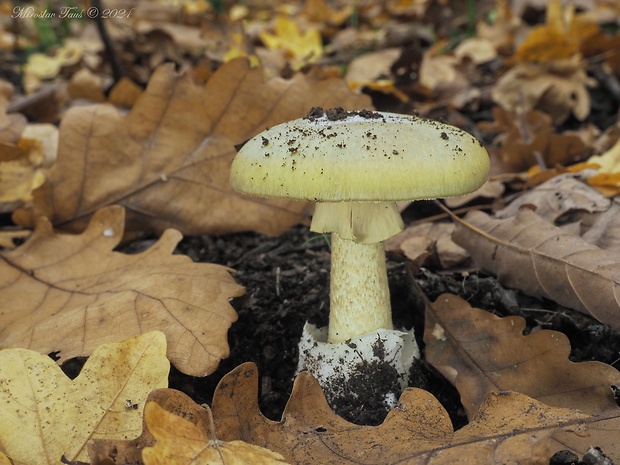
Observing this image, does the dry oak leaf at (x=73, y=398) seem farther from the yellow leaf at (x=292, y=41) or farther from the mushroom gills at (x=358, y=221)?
the yellow leaf at (x=292, y=41)

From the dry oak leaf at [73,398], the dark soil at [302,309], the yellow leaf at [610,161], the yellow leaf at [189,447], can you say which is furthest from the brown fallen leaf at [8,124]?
the yellow leaf at [610,161]

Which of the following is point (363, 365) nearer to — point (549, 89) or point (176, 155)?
point (176, 155)

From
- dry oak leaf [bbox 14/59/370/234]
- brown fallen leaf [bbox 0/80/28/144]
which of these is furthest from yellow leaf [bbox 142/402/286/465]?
brown fallen leaf [bbox 0/80/28/144]

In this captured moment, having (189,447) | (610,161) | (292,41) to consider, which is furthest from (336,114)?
(292,41)

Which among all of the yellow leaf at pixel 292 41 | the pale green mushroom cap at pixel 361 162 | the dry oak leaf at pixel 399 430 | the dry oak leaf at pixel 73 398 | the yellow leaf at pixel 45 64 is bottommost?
the yellow leaf at pixel 292 41

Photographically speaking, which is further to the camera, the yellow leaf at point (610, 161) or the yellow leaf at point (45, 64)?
the yellow leaf at point (45, 64)

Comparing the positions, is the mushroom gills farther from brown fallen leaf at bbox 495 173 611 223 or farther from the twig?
the twig
